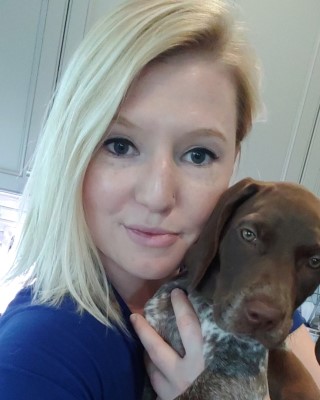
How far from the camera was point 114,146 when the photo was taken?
1265 mm

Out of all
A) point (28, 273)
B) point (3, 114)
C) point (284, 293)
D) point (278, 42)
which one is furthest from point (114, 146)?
point (278, 42)

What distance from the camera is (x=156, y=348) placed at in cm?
125

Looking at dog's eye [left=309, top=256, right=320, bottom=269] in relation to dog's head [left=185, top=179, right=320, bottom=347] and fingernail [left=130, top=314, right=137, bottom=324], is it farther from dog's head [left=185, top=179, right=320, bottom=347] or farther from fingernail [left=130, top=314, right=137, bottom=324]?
fingernail [left=130, top=314, right=137, bottom=324]

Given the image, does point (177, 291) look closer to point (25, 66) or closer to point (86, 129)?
point (86, 129)

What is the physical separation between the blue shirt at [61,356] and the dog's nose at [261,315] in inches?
11.6

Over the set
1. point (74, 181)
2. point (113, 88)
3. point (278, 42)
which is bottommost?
point (74, 181)

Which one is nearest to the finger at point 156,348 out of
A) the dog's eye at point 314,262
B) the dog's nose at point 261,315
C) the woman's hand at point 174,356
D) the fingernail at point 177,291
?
the woman's hand at point 174,356

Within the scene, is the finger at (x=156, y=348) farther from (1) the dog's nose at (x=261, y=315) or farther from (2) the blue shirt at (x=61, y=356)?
(1) the dog's nose at (x=261, y=315)

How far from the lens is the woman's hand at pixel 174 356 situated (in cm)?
124

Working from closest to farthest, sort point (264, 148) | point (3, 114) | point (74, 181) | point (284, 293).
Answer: point (284, 293) < point (74, 181) < point (3, 114) < point (264, 148)

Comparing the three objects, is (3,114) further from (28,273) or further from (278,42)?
(28,273)

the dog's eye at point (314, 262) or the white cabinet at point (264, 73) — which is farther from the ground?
the white cabinet at point (264, 73)

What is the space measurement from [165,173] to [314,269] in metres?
0.39

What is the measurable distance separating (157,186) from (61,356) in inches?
16.1
